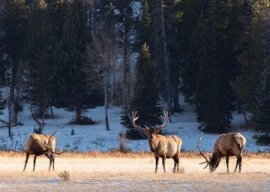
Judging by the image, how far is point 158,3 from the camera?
63.0 metres

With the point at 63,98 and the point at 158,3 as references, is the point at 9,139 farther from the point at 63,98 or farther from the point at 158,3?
the point at 158,3

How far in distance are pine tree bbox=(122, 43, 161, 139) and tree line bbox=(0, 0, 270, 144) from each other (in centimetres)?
9

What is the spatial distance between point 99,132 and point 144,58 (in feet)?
26.0

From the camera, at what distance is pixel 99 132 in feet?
188

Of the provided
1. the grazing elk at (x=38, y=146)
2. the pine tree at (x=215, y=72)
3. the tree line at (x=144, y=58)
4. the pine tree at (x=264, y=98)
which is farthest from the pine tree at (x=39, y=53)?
the grazing elk at (x=38, y=146)

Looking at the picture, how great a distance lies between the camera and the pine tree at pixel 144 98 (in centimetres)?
5556

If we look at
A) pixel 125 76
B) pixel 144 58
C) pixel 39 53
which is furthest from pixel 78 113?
pixel 144 58

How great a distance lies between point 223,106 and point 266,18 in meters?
8.52

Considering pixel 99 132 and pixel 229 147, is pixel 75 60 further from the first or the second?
pixel 229 147

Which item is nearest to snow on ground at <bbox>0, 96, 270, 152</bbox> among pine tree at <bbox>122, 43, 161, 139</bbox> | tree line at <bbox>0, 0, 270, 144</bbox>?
tree line at <bbox>0, 0, 270, 144</bbox>

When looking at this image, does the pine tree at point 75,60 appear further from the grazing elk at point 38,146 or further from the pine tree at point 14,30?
the grazing elk at point 38,146

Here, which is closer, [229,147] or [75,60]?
[229,147]

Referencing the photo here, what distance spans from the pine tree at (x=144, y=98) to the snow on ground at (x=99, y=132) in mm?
1579

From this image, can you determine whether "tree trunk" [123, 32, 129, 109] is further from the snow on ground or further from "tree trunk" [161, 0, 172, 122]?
"tree trunk" [161, 0, 172, 122]
